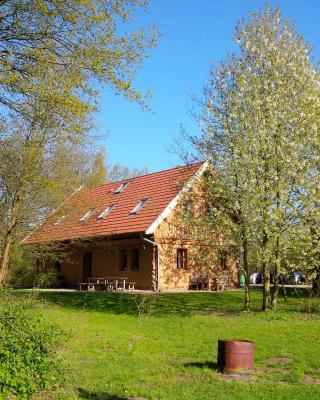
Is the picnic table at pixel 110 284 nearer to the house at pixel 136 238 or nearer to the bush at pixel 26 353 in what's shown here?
the house at pixel 136 238

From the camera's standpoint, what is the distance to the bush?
5.42m

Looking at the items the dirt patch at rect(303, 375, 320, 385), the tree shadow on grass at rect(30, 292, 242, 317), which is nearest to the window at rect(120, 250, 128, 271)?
the tree shadow on grass at rect(30, 292, 242, 317)

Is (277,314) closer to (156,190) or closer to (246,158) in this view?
(246,158)

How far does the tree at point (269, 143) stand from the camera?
17016 millimetres

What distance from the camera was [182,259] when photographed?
28031 millimetres

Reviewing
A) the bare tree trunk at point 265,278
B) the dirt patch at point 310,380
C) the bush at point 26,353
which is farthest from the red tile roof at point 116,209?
the bush at point 26,353

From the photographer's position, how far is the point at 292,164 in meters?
17.0

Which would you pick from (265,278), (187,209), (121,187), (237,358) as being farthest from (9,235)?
(237,358)

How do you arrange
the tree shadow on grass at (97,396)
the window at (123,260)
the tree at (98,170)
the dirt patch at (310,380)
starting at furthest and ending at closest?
the tree at (98,170) < the window at (123,260) < the dirt patch at (310,380) < the tree shadow on grass at (97,396)

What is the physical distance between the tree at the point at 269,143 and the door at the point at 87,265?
15166 mm

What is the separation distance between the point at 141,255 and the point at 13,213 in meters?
8.15

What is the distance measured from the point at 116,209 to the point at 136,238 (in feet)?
12.0

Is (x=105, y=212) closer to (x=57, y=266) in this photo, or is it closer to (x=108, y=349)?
(x=57, y=266)

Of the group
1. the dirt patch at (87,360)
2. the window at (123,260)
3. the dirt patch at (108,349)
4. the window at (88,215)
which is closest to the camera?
the dirt patch at (87,360)
